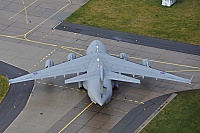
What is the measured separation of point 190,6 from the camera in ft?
493

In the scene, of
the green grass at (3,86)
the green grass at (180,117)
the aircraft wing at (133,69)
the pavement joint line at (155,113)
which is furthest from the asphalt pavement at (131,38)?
the green grass at (3,86)

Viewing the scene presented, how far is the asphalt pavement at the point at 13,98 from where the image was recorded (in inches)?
4459

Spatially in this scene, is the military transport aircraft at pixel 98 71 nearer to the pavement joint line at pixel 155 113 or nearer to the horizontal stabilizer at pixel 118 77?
the horizontal stabilizer at pixel 118 77

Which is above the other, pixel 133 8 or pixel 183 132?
pixel 133 8

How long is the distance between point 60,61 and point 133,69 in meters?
17.5

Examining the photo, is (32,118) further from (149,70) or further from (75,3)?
(75,3)

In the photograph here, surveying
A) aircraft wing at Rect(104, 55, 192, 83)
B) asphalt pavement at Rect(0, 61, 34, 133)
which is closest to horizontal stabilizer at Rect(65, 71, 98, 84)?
aircraft wing at Rect(104, 55, 192, 83)

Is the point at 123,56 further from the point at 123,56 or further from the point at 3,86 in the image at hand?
the point at 3,86

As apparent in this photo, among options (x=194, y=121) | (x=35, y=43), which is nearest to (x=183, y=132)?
(x=194, y=121)

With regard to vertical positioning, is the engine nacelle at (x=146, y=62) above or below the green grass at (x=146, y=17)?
below

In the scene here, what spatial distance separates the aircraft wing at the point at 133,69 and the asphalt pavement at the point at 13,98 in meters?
15.2

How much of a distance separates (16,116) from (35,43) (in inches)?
1045

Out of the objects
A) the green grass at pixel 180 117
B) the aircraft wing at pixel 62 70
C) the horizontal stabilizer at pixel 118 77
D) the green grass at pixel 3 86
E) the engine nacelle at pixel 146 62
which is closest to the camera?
the green grass at pixel 180 117

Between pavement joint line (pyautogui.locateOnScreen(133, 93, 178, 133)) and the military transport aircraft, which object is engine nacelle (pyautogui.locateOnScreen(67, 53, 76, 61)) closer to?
the military transport aircraft
